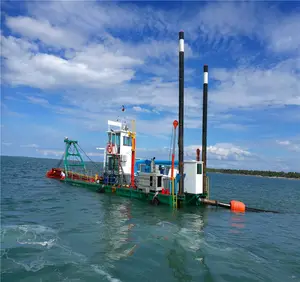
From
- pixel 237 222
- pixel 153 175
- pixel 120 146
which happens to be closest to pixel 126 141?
pixel 120 146

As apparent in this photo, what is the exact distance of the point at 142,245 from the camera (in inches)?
484

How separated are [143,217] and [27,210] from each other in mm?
8352

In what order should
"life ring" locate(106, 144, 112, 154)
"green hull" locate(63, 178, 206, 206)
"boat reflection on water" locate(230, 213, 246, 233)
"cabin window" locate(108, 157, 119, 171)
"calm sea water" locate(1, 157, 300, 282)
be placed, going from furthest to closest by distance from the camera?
1. "life ring" locate(106, 144, 112, 154)
2. "cabin window" locate(108, 157, 119, 171)
3. "green hull" locate(63, 178, 206, 206)
4. "boat reflection on water" locate(230, 213, 246, 233)
5. "calm sea water" locate(1, 157, 300, 282)

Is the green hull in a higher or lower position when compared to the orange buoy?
higher

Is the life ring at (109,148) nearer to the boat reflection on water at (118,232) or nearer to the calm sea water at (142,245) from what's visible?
the boat reflection on water at (118,232)

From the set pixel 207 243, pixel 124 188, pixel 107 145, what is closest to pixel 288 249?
pixel 207 243

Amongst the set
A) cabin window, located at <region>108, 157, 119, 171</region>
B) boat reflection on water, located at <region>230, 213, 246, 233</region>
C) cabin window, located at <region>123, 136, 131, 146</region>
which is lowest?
boat reflection on water, located at <region>230, 213, 246, 233</region>

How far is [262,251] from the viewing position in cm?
1268

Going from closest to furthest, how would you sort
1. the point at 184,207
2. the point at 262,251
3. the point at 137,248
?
the point at 137,248 → the point at 262,251 → the point at 184,207

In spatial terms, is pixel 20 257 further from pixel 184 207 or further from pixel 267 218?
pixel 267 218

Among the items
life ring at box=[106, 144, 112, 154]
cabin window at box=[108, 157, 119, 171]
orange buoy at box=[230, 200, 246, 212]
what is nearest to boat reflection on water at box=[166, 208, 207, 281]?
orange buoy at box=[230, 200, 246, 212]

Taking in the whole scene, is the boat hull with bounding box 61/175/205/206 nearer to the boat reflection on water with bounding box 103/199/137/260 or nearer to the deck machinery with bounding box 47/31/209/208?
the deck machinery with bounding box 47/31/209/208

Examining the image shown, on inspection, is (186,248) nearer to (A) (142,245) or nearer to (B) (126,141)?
(A) (142,245)

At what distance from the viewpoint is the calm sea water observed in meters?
9.43
